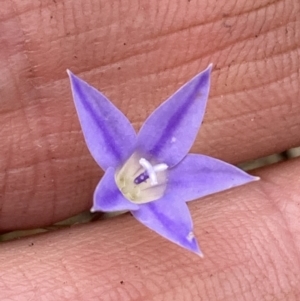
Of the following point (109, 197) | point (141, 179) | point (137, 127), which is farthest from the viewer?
point (137, 127)

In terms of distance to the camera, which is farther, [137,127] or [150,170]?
[137,127]

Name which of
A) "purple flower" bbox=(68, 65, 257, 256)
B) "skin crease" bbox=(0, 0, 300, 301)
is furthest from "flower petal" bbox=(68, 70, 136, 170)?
"skin crease" bbox=(0, 0, 300, 301)

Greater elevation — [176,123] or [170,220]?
[176,123]

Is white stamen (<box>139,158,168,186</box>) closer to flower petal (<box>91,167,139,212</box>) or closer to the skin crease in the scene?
flower petal (<box>91,167,139,212</box>)

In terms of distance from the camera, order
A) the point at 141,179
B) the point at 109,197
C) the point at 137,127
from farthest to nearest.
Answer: the point at 137,127 → the point at 141,179 → the point at 109,197

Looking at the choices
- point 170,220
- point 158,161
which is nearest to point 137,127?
point 158,161

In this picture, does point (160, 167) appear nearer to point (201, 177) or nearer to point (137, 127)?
point (201, 177)
